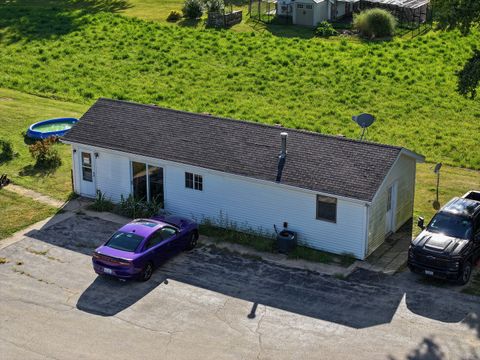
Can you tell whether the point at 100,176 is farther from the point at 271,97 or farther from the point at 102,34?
the point at 102,34

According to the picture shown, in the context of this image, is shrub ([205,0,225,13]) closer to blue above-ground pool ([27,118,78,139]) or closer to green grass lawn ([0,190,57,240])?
blue above-ground pool ([27,118,78,139])

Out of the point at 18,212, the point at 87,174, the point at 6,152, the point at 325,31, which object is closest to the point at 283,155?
the point at 87,174

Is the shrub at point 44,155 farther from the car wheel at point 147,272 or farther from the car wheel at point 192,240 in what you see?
the car wheel at point 147,272

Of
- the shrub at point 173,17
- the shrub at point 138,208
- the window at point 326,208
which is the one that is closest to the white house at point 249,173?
the window at point 326,208

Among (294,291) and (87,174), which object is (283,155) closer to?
(294,291)

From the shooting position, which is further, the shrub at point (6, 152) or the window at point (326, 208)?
the shrub at point (6, 152)

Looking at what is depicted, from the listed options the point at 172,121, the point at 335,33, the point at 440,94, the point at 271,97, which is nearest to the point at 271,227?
the point at 172,121
